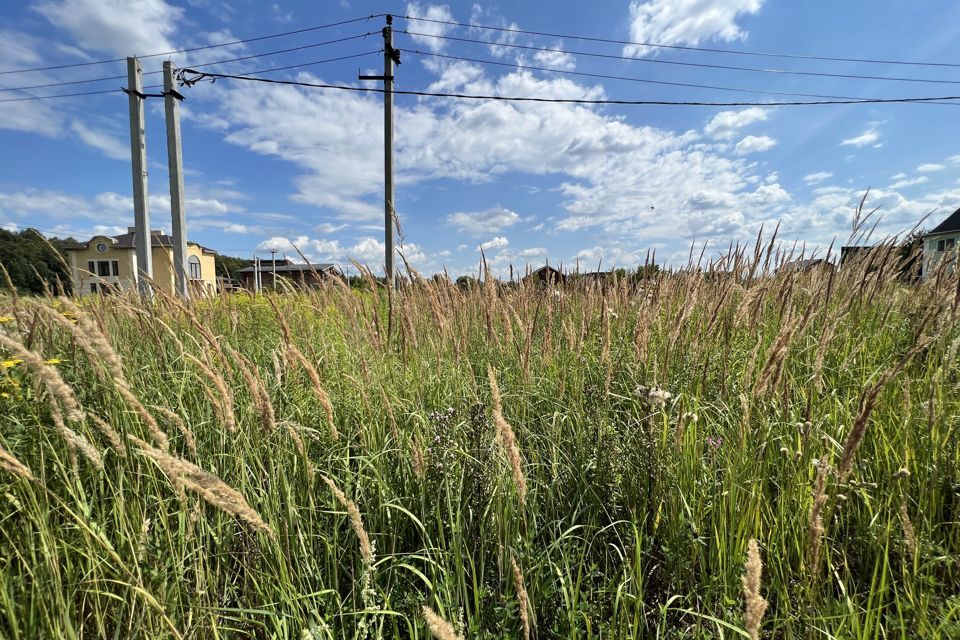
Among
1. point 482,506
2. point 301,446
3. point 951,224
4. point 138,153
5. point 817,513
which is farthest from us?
point 951,224

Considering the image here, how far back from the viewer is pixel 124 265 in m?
19.6

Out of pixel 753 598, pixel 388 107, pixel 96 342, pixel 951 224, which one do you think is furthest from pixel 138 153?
pixel 951 224

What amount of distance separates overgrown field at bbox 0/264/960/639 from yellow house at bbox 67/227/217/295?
872mm

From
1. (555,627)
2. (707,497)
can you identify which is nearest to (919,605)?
(707,497)

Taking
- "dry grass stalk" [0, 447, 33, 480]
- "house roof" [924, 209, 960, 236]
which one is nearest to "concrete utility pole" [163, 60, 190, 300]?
"dry grass stalk" [0, 447, 33, 480]

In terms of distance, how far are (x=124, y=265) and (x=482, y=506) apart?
2525cm

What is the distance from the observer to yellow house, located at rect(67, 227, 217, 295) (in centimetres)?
286

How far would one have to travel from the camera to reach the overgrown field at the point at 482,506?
0.97 m

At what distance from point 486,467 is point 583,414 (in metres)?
0.66

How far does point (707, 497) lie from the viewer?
1.31 metres

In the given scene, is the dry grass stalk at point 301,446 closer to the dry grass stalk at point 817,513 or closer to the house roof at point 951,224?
the dry grass stalk at point 817,513

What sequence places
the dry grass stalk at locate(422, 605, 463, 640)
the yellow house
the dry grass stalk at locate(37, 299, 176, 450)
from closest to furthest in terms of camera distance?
1. the dry grass stalk at locate(422, 605, 463, 640)
2. the dry grass stalk at locate(37, 299, 176, 450)
3. the yellow house

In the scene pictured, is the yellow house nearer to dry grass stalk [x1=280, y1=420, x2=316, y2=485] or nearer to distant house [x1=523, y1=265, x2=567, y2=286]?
dry grass stalk [x1=280, y1=420, x2=316, y2=485]

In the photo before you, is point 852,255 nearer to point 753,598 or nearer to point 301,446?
point 753,598
